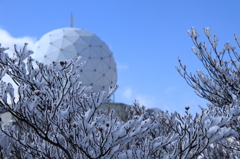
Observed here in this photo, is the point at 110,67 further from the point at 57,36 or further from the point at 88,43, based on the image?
the point at 57,36

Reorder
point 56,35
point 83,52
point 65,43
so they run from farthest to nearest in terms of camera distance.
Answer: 1. point 56,35
2. point 65,43
3. point 83,52

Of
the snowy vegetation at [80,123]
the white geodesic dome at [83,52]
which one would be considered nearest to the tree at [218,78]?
the snowy vegetation at [80,123]

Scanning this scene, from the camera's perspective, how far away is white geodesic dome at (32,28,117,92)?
20.5 m

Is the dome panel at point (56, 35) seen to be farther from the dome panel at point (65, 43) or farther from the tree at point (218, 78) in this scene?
Result: the tree at point (218, 78)

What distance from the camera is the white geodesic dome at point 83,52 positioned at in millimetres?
20531

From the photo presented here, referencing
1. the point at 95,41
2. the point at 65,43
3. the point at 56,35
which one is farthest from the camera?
the point at 95,41

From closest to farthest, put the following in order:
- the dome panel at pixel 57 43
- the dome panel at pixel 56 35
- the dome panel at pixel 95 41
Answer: the dome panel at pixel 57 43 → the dome panel at pixel 56 35 → the dome panel at pixel 95 41

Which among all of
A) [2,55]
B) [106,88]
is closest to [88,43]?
[106,88]

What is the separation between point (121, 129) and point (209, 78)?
15.6 ft

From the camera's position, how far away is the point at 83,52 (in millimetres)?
20781

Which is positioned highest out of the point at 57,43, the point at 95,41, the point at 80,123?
the point at 95,41

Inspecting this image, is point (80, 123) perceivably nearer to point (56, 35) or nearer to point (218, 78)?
point (218, 78)

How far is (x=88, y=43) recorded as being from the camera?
2170 centimetres

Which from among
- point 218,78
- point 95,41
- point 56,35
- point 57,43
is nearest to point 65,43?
point 57,43
